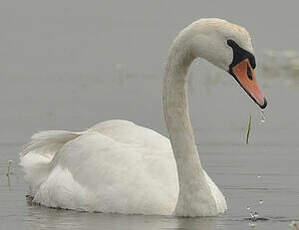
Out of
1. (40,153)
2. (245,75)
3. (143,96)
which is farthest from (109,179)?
(143,96)

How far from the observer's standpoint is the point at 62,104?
20266 mm

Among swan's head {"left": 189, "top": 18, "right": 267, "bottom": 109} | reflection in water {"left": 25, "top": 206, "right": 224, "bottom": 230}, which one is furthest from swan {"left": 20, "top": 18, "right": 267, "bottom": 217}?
reflection in water {"left": 25, "top": 206, "right": 224, "bottom": 230}

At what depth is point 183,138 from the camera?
12742 mm

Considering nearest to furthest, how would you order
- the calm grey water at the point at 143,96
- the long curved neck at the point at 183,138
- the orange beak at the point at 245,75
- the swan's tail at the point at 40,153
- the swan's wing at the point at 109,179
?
the orange beak at the point at 245,75 < the long curved neck at the point at 183,138 < the swan's wing at the point at 109,179 < the calm grey water at the point at 143,96 < the swan's tail at the point at 40,153

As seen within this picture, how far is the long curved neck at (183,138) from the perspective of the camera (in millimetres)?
12375

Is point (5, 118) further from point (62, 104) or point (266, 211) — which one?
point (266, 211)

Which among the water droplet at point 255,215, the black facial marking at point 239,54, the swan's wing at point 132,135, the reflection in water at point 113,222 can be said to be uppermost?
the black facial marking at point 239,54

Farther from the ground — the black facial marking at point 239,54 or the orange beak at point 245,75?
the black facial marking at point 239,54

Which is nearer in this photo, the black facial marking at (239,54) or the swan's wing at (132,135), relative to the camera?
the black facial marking at (239,54)

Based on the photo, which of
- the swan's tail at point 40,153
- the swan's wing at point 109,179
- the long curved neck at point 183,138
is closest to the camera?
the long curved neck at point 183,138

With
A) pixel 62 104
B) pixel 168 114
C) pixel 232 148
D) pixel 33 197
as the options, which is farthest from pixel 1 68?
pixel 168 114

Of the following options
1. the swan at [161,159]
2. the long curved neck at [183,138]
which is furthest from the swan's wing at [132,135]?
the long curved neck at [183,138]

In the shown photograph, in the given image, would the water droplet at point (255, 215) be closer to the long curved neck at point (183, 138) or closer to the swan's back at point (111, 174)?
the long curved neck at point (183, 138)

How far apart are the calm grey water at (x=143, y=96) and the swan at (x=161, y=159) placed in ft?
0.67
